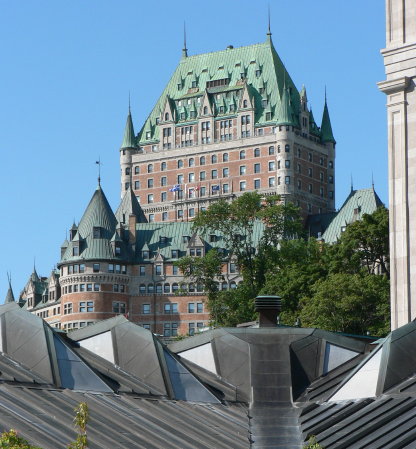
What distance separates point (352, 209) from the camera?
196875mm

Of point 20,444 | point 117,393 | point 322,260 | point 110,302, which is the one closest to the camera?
point 20,444

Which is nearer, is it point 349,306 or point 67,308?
point 349,306

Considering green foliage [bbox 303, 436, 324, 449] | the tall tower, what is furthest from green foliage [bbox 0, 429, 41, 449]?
the tall tower

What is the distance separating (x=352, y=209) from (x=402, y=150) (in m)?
149

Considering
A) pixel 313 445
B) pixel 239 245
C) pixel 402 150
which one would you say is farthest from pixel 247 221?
pixel 313 445

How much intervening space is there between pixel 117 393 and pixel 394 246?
1344cm

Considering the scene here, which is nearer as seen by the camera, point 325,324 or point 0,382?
point 0,382

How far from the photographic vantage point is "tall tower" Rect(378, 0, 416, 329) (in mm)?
47406

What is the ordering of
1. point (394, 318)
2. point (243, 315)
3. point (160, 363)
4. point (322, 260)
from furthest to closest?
point (243, 315)
point (322, 260)
point (394, 318)
point (160, 363)

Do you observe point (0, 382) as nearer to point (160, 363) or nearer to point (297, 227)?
point (160, 363)

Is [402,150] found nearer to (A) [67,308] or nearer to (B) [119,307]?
(A) [67,308]

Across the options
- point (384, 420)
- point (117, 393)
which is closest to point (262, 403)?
point (117, 393)

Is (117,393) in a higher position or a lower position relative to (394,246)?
lower

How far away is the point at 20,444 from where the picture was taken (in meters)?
20.9
